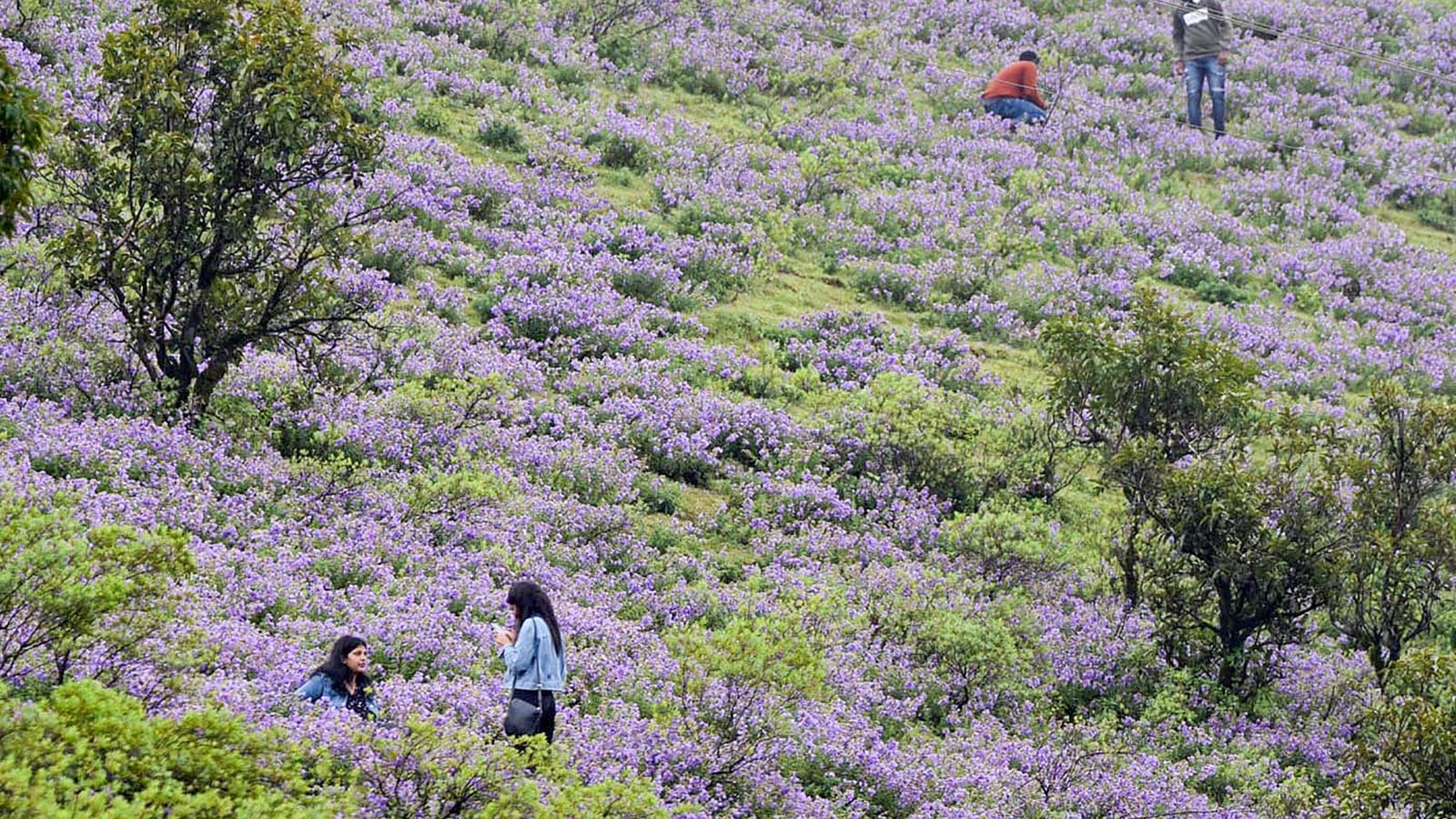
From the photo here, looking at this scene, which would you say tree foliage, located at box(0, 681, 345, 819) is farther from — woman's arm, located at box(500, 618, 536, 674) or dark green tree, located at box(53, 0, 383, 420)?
dark green tree, located at box(53, 0, 383, 420)

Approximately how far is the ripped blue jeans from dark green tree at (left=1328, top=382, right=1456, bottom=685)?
13.9 m

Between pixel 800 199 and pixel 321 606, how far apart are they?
11915 millimetres

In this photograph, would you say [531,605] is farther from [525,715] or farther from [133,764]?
[133,764]

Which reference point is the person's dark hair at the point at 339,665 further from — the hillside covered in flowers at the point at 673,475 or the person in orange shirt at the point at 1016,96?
the person in orange shirt at the point at 1016,96

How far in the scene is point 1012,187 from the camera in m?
21.5

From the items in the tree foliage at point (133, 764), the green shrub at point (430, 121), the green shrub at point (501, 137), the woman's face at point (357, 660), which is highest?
the tree foliage at point (133, 764)

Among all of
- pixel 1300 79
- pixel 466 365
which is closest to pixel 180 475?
pixel 466 365

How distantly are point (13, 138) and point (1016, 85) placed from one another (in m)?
20.6

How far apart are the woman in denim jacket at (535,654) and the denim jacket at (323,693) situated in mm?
691

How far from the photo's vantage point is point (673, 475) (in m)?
13.2

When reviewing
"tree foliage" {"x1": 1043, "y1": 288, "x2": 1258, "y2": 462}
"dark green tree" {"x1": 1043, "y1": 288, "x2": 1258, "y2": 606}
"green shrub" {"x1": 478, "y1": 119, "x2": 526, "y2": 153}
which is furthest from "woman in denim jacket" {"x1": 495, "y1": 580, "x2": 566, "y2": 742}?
"green shrub" {"x1": 478, "y1": 119, "x2": 526, "y2": 153}

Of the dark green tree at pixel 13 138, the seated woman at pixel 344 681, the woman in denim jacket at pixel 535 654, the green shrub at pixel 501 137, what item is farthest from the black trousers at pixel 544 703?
the green shrub at pixel 501 137

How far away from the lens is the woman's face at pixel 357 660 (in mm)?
7801

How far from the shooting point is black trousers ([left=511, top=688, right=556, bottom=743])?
7848 millimetres
